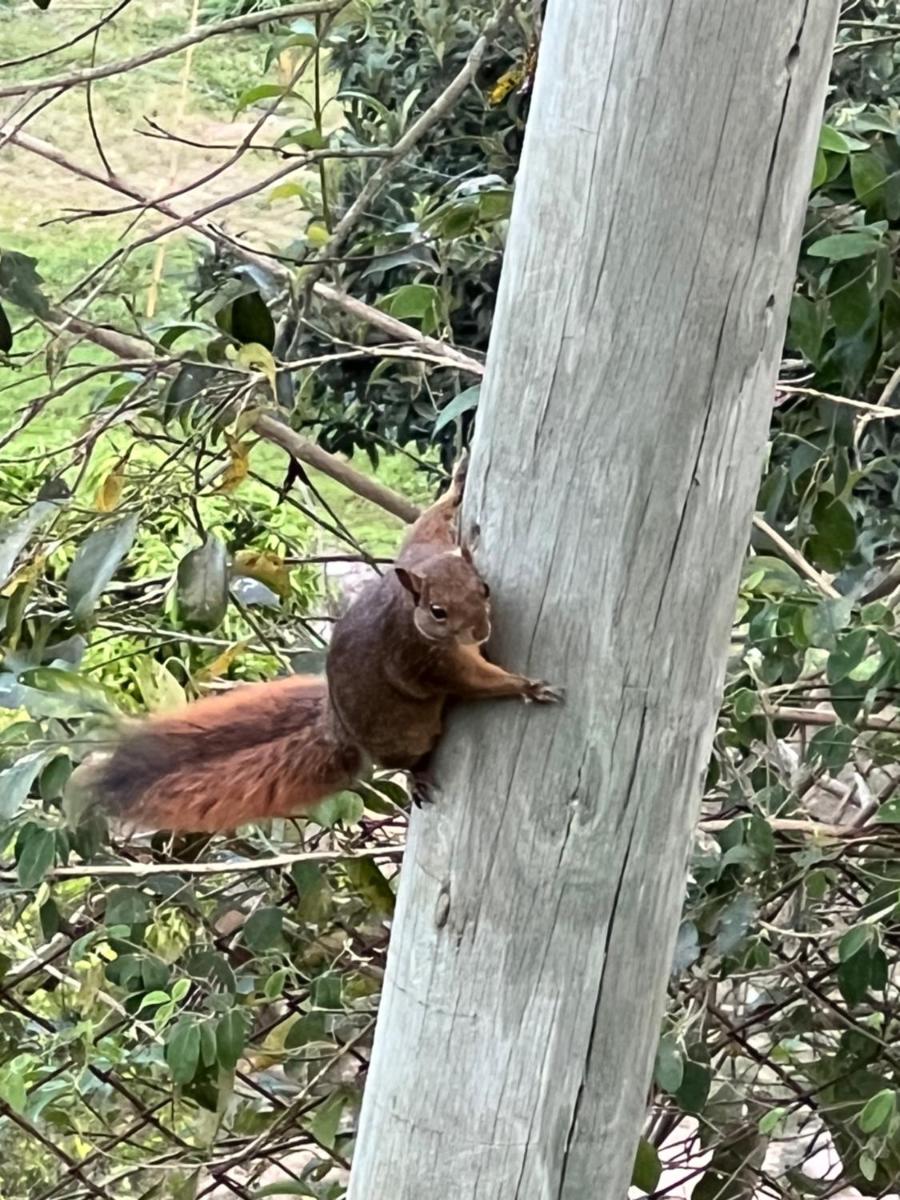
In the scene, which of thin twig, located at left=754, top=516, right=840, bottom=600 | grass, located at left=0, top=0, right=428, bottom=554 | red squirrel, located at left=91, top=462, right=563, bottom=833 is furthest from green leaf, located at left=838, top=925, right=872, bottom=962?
grass, located at left=0, top=0, right=428, bottom=554

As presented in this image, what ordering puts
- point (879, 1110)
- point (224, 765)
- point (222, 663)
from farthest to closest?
point (222, 663)
point (879, 1110)
point (224, 765)

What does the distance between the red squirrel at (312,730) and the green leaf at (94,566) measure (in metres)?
0.10

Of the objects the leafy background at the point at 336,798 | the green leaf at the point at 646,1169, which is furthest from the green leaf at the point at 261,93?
the green leaf at the point at 646,1169

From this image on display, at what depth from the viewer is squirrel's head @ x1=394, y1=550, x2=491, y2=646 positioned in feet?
1.80

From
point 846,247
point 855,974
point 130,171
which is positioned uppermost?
point 130,171

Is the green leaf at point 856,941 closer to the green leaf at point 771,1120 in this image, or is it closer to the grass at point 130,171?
the green leaf at point 771,1120

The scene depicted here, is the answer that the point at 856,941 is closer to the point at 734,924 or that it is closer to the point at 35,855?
the point at 734,924

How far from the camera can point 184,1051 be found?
2.92ft

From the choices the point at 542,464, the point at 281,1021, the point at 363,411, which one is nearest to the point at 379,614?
the point at 542,464

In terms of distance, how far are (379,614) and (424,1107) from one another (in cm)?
23

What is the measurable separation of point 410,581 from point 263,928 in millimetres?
461

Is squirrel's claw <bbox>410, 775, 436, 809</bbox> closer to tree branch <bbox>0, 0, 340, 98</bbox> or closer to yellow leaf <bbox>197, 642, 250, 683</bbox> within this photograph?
yellow leaf <bbox>197, 642, 250, 683</bbox>

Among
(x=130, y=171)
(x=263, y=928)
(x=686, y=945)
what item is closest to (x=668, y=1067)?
(x=686, y=945)

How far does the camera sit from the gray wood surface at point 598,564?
1.65 feet
